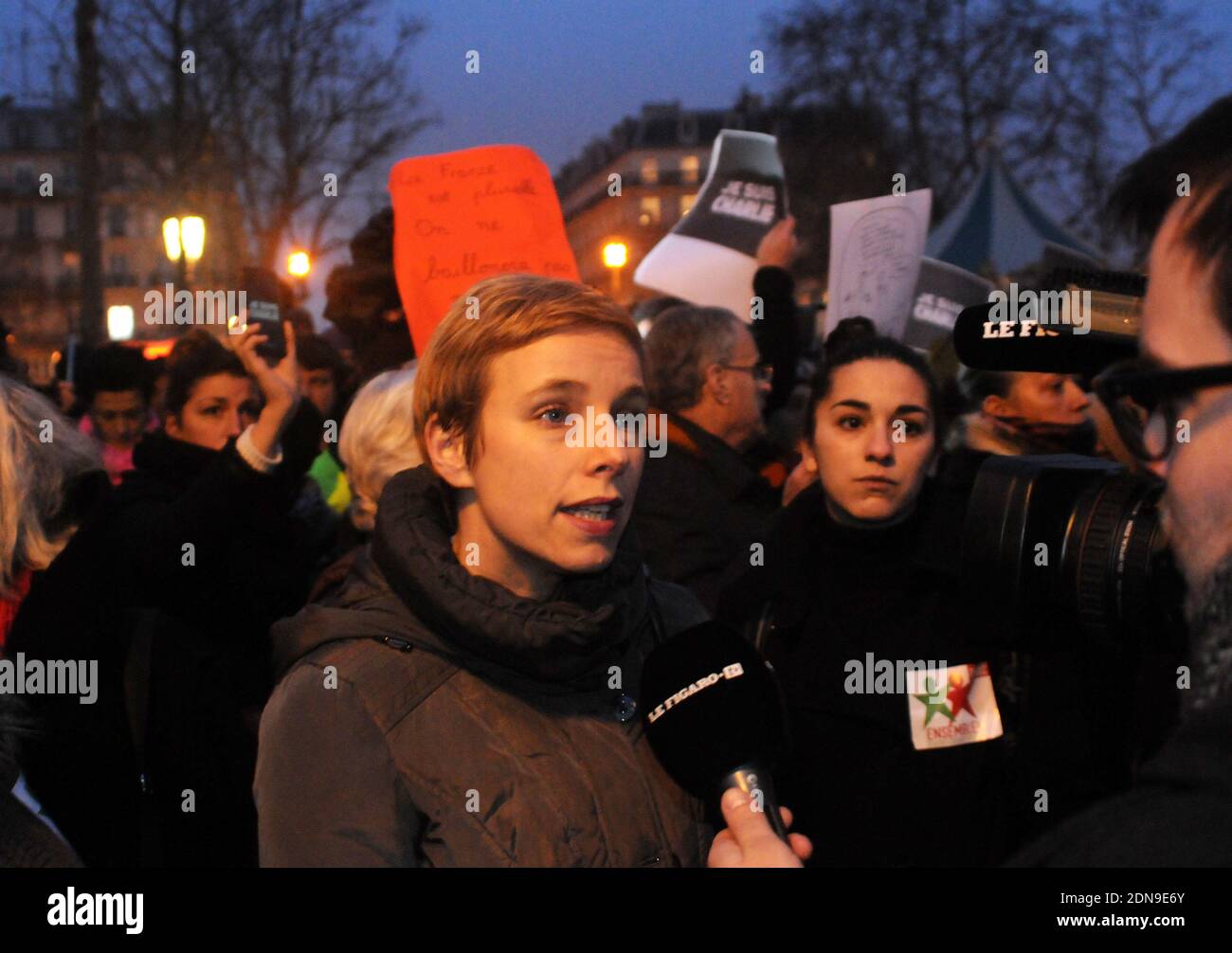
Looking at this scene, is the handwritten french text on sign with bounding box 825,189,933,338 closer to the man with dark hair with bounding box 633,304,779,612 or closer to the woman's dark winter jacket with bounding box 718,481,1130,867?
the man with dark hair with bounding box 633,304,779,612

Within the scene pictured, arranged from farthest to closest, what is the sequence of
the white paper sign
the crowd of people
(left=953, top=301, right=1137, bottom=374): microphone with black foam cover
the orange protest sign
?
the white paper sign < the orange protest sign < (left=953, top=301, right=1137, bottom=374): microphone with black foam cover < the crowd of people

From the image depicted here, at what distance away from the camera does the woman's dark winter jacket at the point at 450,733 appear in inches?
71.2

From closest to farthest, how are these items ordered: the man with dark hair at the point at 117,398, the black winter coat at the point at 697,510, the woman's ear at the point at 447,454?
the woman's ear at the point at 447,454 → the black winter coat at the point at 697,510 → the man with dark hair at the point at 117,398

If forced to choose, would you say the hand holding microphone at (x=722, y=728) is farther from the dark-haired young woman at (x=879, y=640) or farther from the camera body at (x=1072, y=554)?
the dark-haired young woman at (x=879, y=640)

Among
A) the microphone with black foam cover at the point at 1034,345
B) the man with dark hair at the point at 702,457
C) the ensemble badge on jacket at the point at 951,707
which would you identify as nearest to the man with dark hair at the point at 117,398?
the man with dark hair at the point at 702,457

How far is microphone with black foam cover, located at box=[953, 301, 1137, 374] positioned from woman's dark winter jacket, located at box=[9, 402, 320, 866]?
205 centimetres

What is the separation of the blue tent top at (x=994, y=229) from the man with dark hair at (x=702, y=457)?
10710 mm

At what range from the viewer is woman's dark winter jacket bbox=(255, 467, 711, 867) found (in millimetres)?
1810

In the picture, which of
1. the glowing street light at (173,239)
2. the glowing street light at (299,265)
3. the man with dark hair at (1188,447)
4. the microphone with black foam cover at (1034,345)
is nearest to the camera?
the man with dark hair at (1188,447)

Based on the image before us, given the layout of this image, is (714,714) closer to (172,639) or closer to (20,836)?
(20,836)

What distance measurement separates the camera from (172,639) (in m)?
3.26

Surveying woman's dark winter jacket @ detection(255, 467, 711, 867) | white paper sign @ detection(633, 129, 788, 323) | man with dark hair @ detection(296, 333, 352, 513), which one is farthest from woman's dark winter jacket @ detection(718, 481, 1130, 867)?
white paper sign @ detection(633, 129, 788, 323)
